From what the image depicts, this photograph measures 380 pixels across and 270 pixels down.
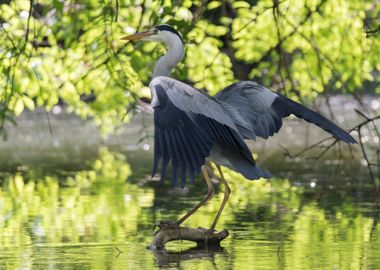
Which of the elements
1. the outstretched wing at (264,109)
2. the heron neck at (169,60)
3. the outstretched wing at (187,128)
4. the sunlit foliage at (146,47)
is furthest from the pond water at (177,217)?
the heron neck at (169,60)

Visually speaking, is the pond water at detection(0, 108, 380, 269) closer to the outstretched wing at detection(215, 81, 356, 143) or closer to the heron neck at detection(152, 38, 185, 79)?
the outstretched wing at detection(215, 81, 356, 143)

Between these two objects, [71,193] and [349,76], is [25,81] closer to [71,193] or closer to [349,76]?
[71,193]

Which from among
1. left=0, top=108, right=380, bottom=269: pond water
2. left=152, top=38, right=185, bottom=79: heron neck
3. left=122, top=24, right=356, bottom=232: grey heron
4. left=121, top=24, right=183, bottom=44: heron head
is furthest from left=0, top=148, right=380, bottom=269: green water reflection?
left=121, top=24, right=183, bottom=44: heron head

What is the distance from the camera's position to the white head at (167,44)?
11109 mm

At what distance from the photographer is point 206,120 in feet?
32.9

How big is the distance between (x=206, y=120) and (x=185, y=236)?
3.65 ft

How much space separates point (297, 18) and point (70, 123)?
681 inches

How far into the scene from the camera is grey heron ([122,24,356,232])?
9.59 metres

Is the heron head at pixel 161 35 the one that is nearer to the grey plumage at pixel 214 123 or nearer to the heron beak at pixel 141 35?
the heron beak at pixel 141 35

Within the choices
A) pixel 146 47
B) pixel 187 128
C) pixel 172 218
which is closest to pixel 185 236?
pixel 187 128

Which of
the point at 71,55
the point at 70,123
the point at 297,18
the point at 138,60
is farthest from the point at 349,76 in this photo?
the point at 70,123

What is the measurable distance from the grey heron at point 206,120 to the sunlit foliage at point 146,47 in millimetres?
1350

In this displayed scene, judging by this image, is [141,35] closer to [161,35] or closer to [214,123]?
[161,35]

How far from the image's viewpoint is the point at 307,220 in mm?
12664
